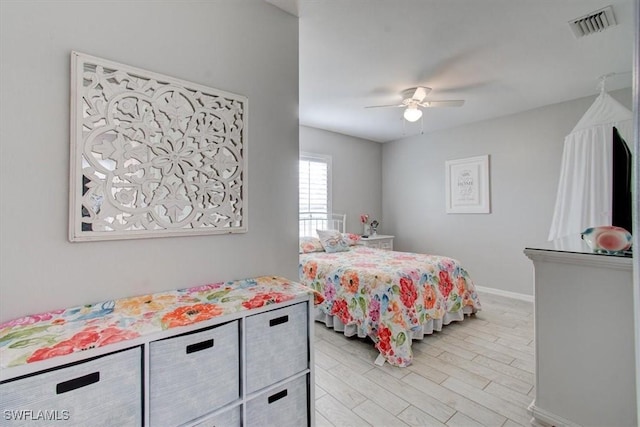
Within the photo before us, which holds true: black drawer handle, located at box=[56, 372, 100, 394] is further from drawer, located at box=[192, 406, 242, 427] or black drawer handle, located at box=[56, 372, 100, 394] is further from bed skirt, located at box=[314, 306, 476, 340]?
bed skirt, located at box=[314, 306, 476, 340]

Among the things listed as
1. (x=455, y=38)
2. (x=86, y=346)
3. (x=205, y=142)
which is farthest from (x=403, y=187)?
(x=86, y=346)

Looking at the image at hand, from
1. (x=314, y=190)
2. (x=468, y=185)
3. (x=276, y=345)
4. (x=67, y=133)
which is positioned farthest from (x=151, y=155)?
(x=468, y=185)

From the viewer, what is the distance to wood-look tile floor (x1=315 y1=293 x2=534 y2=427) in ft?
5.68

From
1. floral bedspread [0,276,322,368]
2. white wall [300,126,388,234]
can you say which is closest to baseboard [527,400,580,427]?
floral bedspread [0,276,322,368]

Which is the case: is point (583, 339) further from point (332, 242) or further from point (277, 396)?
point (332, 242)

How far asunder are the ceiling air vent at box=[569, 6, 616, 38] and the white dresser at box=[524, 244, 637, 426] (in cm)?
161

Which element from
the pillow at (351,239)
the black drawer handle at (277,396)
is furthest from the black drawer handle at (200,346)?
the pillow at (351,239)

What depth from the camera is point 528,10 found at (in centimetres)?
187

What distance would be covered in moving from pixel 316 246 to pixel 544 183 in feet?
10.4

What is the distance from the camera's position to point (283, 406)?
1.32 m

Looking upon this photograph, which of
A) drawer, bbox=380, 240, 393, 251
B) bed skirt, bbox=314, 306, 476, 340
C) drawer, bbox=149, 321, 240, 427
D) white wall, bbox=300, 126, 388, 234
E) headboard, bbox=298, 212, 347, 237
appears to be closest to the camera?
drawer, bbox=149, 321, 240, 427

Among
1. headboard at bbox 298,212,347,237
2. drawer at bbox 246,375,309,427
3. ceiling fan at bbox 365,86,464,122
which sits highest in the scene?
ceiling fan at bbox 365,86,464,122

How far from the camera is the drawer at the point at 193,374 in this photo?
1.00m

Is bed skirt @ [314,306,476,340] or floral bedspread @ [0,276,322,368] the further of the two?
bed skirt @ [314,306,476,340]
